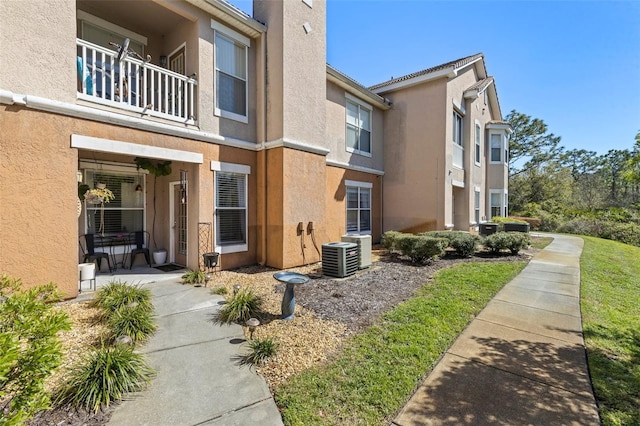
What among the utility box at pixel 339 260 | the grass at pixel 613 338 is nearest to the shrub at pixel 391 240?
the utility box at pixel 339 260

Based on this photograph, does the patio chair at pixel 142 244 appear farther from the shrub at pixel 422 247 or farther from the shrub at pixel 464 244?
the shrub at pixel 464 244

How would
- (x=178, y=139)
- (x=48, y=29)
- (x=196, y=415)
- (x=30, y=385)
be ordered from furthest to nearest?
→ (x=178, y=139), (x=48, y=29), (x=196, y=415), (x=30, y=385)

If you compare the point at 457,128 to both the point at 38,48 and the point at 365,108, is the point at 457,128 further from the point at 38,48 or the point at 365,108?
the point at 38,48

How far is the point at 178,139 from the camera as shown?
7.70 metres

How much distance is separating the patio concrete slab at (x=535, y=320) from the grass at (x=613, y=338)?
6.9 inches

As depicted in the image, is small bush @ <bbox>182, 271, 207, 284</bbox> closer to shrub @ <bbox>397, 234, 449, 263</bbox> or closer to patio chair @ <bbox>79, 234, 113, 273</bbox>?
patio chair @ <bbox>79, 234, 113, 273</bbox>

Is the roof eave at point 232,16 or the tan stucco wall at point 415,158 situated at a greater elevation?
the roof eave at point 232,16

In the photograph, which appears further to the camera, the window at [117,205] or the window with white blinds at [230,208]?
the window with white blinds at [230,208]

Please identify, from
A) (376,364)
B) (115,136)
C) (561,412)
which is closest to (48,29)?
(115,136)

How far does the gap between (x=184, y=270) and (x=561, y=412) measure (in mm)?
8421

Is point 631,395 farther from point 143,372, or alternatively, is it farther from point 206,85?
point 206,85

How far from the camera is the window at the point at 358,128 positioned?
13445 mm

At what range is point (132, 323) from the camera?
4.59 meters

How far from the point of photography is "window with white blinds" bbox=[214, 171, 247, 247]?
856 centimetres
